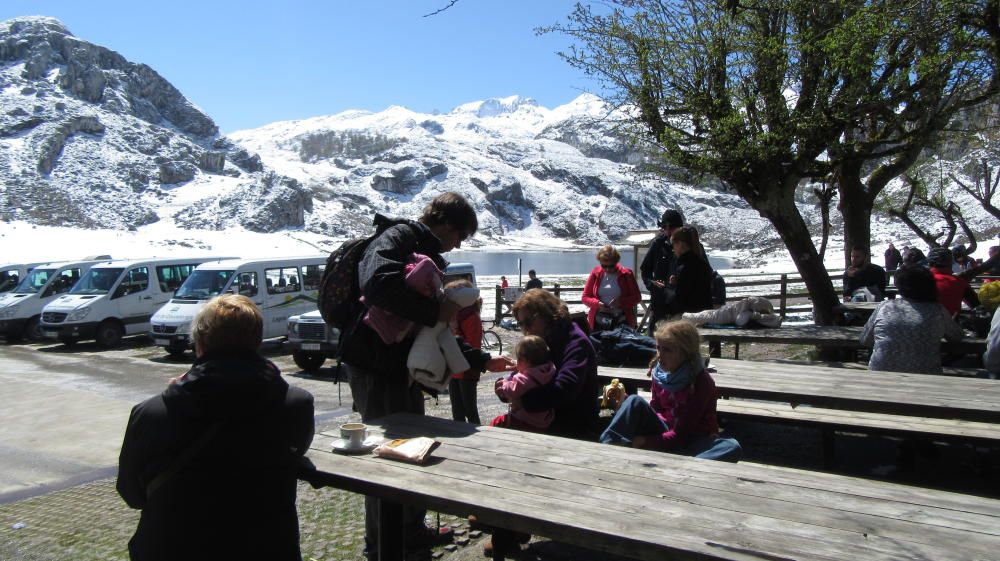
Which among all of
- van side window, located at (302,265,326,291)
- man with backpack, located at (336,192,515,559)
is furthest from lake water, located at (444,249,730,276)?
man with backpack, located at (336,192,515,559)

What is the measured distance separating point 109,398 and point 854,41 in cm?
1003

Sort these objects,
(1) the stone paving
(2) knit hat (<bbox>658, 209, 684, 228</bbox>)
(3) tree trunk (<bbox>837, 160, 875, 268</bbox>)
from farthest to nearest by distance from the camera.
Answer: (3) tree trunk (<bbox>837, 160, 875, 268</bbox>) < (2) knit hat (<bbox>658, 209, 684, 228</bbox>) < (1) the stone paving

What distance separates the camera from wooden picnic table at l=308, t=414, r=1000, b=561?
6.47 feet

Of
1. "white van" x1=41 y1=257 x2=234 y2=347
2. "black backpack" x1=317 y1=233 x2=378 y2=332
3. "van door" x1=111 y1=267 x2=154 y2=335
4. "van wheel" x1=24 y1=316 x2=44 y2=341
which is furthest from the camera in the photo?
"van wheel" x1=24 y1=316 x2=44 y2=341

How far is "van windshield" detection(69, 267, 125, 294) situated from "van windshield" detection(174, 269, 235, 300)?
242 centimetres

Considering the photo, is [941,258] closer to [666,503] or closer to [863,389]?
[863,389]

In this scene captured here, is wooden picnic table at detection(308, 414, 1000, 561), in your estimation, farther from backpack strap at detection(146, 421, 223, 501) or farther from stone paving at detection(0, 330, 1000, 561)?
stone paving at detection(0, 330, 1000, 561)

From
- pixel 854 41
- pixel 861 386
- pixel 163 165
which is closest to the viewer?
pixel 861 386

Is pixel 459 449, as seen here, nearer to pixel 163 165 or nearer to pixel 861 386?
pixel 861 386

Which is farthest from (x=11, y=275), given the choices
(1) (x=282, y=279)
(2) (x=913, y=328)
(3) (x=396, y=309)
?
(2) (x=913, y=328)

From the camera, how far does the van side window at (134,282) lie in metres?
15.9

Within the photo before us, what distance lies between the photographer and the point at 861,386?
14.5ft

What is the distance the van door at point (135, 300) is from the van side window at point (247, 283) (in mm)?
3460

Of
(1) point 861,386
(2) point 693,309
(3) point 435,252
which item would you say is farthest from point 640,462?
(2) point 693,309
